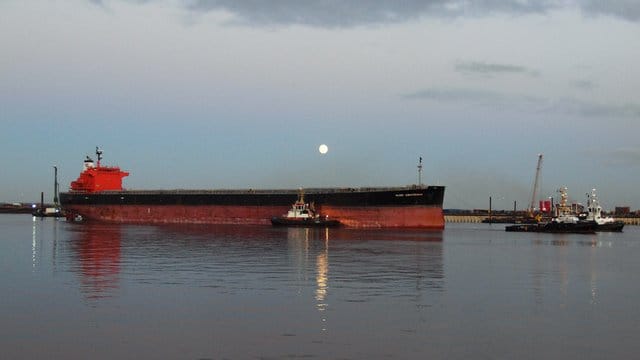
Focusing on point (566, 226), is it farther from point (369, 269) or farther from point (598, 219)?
point (369, 269)

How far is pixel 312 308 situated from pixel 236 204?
66.8 meters

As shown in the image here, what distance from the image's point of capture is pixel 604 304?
2075 centimetres

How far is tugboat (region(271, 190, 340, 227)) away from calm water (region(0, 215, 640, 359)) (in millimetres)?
41478

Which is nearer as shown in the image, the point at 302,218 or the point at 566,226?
the point at 302,218

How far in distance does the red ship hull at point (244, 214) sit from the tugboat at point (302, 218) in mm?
1757

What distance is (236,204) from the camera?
85.2 m

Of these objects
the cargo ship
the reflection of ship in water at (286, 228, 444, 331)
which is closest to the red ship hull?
the cargo ship

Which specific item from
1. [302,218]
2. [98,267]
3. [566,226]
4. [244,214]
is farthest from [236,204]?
[98,267]

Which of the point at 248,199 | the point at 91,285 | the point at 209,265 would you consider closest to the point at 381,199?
the point at 248,199

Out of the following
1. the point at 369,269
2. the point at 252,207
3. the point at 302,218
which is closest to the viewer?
the point at 369,269

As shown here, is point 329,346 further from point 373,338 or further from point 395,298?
point 395,298

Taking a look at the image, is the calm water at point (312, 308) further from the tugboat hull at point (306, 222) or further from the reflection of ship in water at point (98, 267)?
the tugboat hull at point (306, 222)

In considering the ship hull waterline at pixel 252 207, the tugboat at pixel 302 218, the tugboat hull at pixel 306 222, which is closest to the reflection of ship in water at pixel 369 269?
the ship hull waterline at pixel 252 207

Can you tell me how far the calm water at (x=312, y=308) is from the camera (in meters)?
14.4
